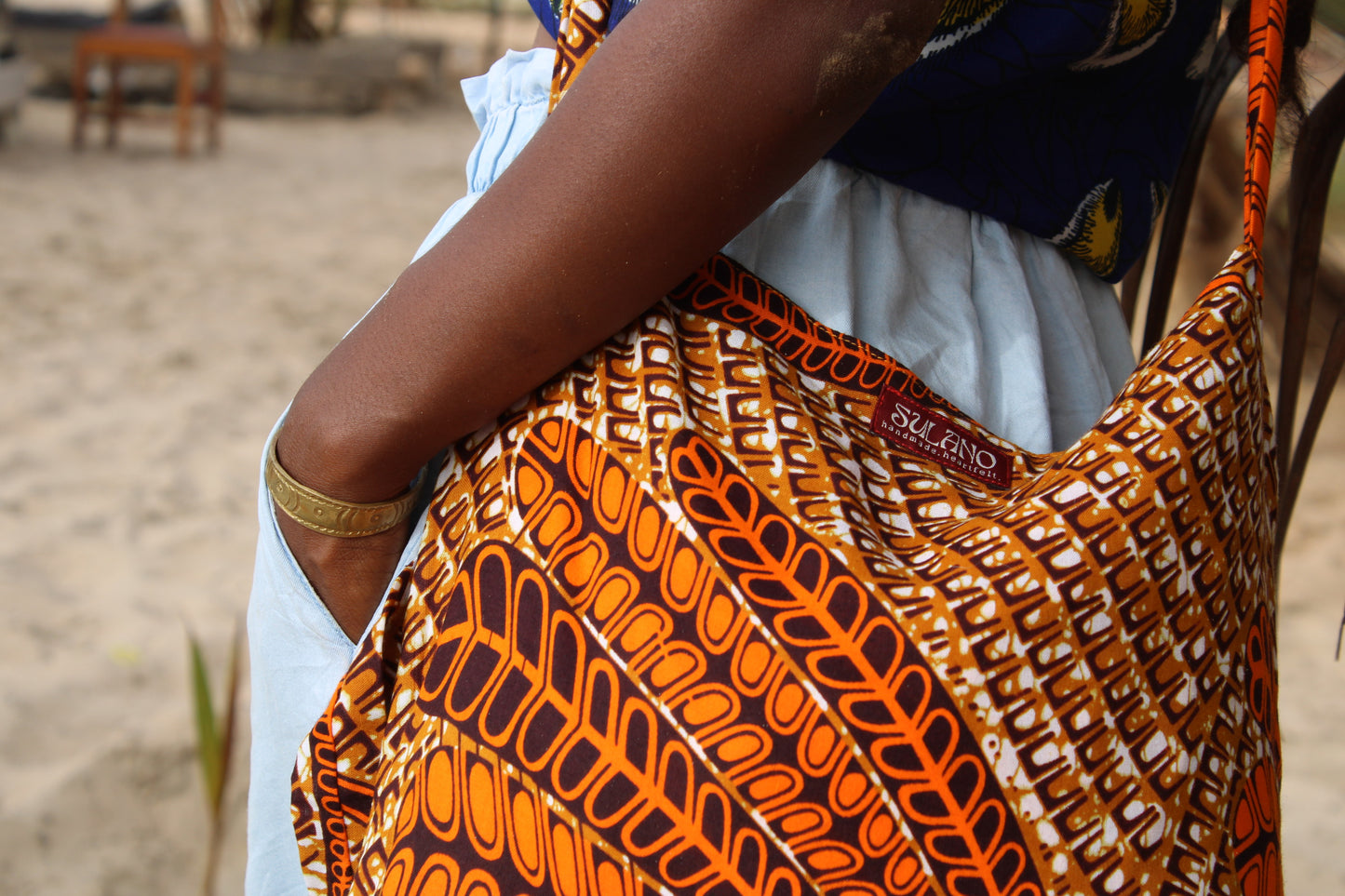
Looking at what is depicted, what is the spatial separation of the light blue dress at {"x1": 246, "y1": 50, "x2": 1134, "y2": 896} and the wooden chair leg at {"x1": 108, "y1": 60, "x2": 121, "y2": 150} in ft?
22.9

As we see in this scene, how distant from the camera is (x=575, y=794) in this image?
0.53 meters

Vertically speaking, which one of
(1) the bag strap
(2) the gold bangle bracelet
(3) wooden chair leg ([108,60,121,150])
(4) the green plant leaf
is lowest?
(3) wooden chair leg ([108,60,121,150])

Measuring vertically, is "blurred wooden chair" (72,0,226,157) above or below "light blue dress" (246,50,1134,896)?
below

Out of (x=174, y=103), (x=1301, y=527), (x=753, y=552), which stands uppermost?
(x=753, y=552)

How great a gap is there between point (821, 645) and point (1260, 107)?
412 mm

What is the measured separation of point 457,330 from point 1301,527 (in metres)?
→ 3.18

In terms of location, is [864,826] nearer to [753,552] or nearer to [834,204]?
[753,552]

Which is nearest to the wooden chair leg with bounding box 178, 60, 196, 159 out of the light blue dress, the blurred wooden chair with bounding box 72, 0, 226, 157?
the blurred wooden chair with bounding box 72, 0, 226, 157

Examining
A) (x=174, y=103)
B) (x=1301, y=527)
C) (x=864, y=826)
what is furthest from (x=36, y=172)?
(x=864, y=826)

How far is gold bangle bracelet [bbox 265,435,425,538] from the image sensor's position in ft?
2.13

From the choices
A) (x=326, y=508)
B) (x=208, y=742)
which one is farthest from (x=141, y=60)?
(x=326, y=508)

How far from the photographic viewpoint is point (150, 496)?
9.13 feet

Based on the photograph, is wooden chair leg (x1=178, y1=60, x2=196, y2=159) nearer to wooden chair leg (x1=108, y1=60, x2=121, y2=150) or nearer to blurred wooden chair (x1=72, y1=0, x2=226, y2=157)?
blurred wooden chair (x1=72, y1=0, x2=226, y2=157)

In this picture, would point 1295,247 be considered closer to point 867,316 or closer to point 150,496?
point 867,316
